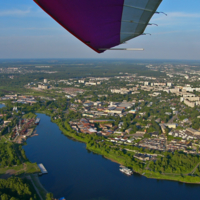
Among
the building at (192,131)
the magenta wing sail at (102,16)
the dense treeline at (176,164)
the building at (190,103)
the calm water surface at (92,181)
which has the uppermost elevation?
the magenta wing sail at (102,16)

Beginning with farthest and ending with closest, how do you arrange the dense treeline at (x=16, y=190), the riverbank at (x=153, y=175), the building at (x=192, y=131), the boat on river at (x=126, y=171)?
the building at (x=192, y=131) < the boat on river at (x=126, y=171) < the riverbank at (x=153, y=175) < the dense treeline at (x=16, y=190)

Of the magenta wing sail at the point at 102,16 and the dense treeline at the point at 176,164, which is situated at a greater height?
the magenta wing sail at the point at 102,16

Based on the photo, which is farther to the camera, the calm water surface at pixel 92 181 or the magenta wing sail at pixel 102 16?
the calm water surface at pixel 92 181

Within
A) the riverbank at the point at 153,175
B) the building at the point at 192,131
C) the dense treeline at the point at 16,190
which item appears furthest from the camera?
the building at the point at 192,131

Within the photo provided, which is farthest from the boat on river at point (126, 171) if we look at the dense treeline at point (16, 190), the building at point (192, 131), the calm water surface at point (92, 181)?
the building at point (192, 131)

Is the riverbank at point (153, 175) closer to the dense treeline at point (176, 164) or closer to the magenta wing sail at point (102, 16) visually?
the dense treeline at point (176, 164)

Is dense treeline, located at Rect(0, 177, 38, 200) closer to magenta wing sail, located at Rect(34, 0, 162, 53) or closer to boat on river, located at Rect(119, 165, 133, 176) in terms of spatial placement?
boat on river, located at Rect(119, 165, 133, 176)

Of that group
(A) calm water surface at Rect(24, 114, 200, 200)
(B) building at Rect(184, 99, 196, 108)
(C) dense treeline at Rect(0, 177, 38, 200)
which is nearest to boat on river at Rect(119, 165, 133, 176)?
(A) calm water surface at Rect(24, 114, 200, 200)
